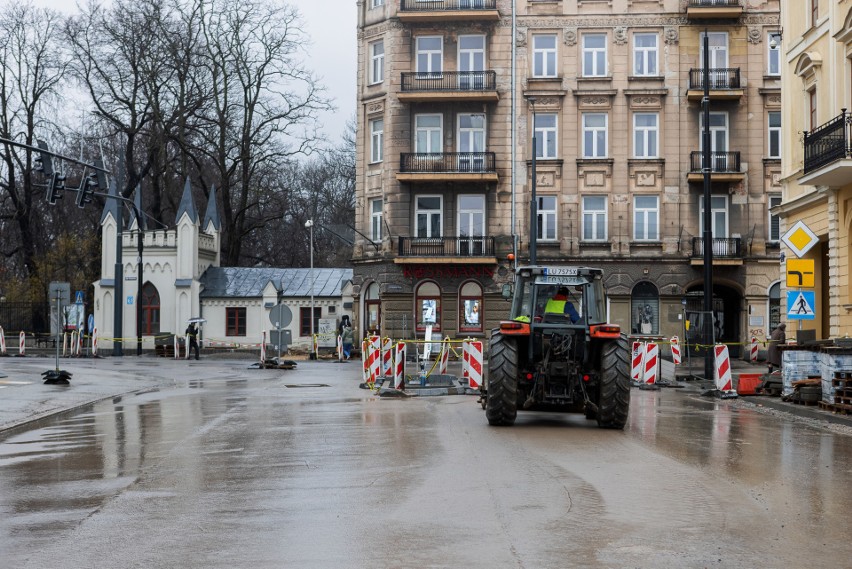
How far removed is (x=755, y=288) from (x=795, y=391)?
23.5m

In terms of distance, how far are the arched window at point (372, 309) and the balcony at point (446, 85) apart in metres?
8.29

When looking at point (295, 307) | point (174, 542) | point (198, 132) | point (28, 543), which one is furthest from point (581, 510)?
point (198, 132)

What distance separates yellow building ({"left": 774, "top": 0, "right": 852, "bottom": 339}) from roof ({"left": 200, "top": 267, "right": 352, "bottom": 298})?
95.3 feet

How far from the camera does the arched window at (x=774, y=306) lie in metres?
43.5

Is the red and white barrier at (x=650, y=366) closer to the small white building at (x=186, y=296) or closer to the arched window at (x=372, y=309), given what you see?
the arched window at (x=372, y=309)

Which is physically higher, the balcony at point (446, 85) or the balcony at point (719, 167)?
the balcony at point (446, 85)

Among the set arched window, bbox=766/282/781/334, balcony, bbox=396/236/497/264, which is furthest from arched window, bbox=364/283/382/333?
arched window, bbox=766/282/781/334

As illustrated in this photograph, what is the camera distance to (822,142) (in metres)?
24.5

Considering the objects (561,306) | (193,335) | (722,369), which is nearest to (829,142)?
(722,369)

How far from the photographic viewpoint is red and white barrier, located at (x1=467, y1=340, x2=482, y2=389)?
2338cm

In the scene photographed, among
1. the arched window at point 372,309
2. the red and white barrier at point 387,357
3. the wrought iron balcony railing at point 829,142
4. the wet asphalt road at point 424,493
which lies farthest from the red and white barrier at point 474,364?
the arched window at point 372,309

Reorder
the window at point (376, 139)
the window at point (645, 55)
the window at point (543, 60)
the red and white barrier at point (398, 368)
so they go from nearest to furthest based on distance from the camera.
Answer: the red and white barrier at point (398, 368), the window at point (645, 55), the window at point (543, 60), the window at point (376, 139)

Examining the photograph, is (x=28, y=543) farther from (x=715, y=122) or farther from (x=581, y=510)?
(x=715, y=122)

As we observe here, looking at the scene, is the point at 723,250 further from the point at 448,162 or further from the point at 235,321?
the point at 235,321
